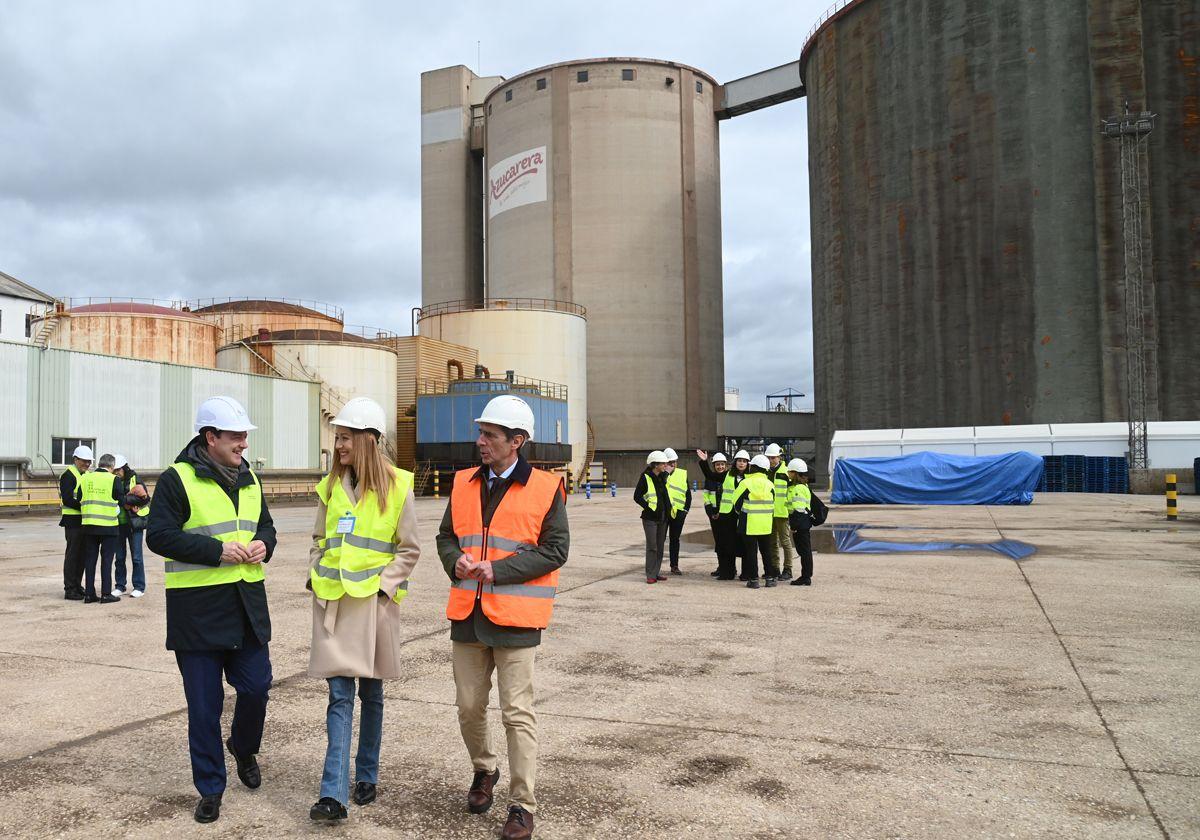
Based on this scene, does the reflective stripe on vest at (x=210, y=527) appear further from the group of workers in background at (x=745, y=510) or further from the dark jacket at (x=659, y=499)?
the dark jacket at (x=659, y=499)

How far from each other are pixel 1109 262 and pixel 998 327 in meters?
5.31

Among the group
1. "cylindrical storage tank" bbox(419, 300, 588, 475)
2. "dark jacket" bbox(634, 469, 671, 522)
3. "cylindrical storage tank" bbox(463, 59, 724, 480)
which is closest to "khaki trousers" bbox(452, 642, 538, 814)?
"dark jacket" bbox(634, 469, 671, 522)

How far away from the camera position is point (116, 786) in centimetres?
461

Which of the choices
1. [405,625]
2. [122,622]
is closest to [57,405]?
[122,622]

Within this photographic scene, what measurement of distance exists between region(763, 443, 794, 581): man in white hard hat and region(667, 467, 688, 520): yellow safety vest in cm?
124

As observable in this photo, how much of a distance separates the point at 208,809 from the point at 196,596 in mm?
953

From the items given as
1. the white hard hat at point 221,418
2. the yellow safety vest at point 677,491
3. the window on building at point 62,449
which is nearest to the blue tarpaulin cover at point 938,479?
the yellow safety vest at point 677,491

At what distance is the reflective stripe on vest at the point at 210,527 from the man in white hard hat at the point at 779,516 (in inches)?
329

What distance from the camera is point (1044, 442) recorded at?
3725 cm

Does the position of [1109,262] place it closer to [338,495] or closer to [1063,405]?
[1063,405]

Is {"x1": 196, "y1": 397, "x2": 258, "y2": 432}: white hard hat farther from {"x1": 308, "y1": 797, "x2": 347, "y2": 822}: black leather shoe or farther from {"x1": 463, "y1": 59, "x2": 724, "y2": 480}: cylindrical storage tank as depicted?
{"x1": 463, "y1": 59, "x2": 724, "y2": 480}: cylindrical storage tank

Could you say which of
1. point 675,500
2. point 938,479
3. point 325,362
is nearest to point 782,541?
point 675,500

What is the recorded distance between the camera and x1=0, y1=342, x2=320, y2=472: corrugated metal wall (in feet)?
98.1

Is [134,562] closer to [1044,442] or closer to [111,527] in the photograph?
[111,527]
